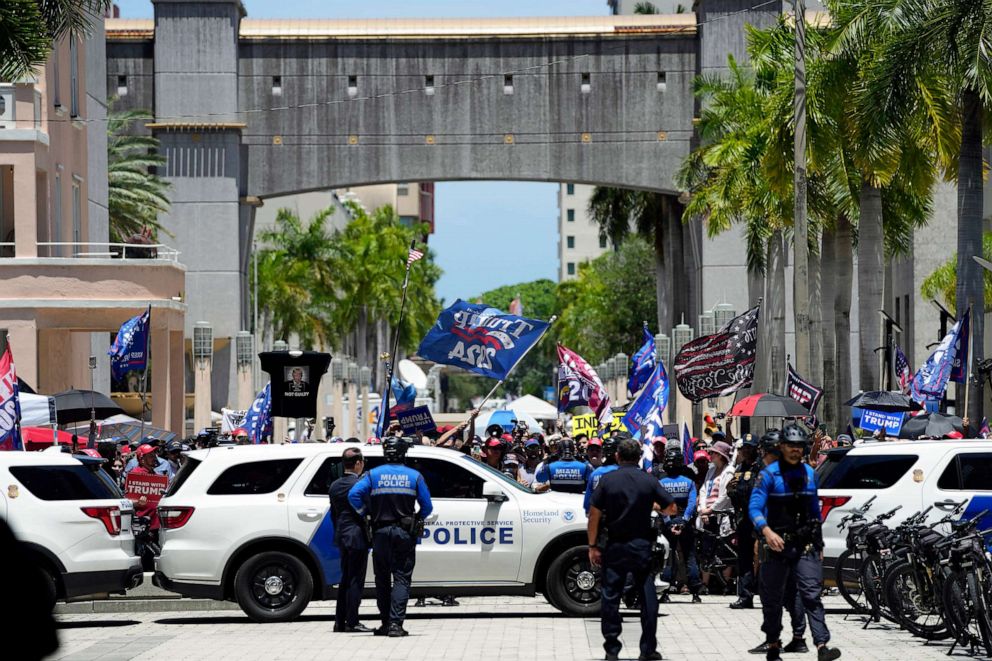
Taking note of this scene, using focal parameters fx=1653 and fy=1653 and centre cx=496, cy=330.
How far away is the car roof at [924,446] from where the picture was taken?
15.7 meters

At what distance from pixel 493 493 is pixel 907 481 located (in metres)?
3.95

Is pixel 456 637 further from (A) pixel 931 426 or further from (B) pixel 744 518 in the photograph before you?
(A) pixel 931 426

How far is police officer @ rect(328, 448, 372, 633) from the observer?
584 inches

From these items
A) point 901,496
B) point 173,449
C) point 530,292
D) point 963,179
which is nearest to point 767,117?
point 963,179

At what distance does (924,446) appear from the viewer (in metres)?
15.8

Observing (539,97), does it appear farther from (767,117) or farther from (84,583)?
(84,583)

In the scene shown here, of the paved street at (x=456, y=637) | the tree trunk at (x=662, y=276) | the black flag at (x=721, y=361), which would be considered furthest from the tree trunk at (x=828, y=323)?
the tree trunk at (x=662, y=276)

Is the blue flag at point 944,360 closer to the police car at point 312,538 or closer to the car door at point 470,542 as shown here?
the police car at point 312,538

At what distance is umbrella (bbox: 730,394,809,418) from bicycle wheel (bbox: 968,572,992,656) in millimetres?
13124

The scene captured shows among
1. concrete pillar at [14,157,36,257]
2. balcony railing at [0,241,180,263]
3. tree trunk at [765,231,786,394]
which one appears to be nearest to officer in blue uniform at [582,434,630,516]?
balcony railing at [0,241,180,263]

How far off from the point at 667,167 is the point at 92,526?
36.6 m

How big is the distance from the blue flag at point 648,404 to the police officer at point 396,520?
36.2ft

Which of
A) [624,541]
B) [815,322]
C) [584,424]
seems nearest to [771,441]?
→ [624,541]

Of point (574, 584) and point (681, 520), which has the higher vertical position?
point (681, 520)
